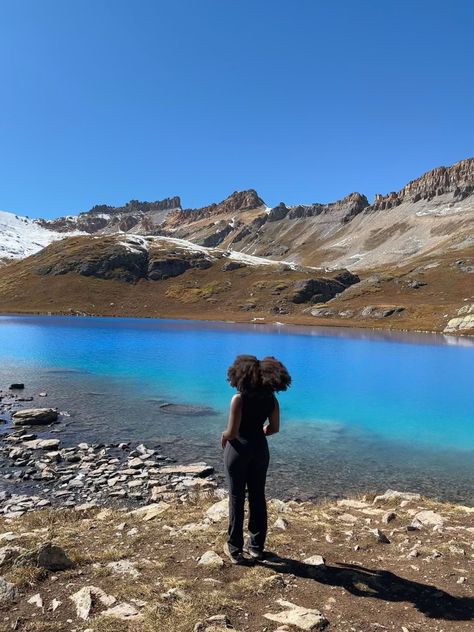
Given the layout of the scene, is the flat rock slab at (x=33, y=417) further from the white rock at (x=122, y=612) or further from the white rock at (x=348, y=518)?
the white rock at (x=122, y=612)

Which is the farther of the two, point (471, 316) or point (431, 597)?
point (471, 316)

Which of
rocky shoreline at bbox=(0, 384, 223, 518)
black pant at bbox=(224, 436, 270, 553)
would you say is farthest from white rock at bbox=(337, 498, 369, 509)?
black pant at bbox=(224, 436, 270, 553)

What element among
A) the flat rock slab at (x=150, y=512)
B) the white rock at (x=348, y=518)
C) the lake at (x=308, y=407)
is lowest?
the lake at (x=308, y=407)

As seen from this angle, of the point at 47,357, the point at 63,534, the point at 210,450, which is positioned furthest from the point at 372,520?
the point at 47,357

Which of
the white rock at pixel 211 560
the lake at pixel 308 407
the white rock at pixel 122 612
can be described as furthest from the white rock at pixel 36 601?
the lake at pixel 308 407

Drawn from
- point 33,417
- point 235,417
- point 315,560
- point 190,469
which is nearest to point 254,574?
point 315,560

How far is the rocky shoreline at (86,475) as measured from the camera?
16.1m

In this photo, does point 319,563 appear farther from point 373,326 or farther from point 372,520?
point 373,326

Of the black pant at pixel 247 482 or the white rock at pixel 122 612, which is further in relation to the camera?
the black pant at pixel 247 482

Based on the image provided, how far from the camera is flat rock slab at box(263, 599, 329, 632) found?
6942 millimetres

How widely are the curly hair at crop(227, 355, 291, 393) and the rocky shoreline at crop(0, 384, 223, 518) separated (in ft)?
26.3

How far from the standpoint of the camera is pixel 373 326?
131125mm

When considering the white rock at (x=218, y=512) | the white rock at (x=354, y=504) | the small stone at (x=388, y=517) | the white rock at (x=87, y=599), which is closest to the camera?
the white rock at (x=87, y=599)

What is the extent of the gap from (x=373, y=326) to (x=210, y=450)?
115 m
